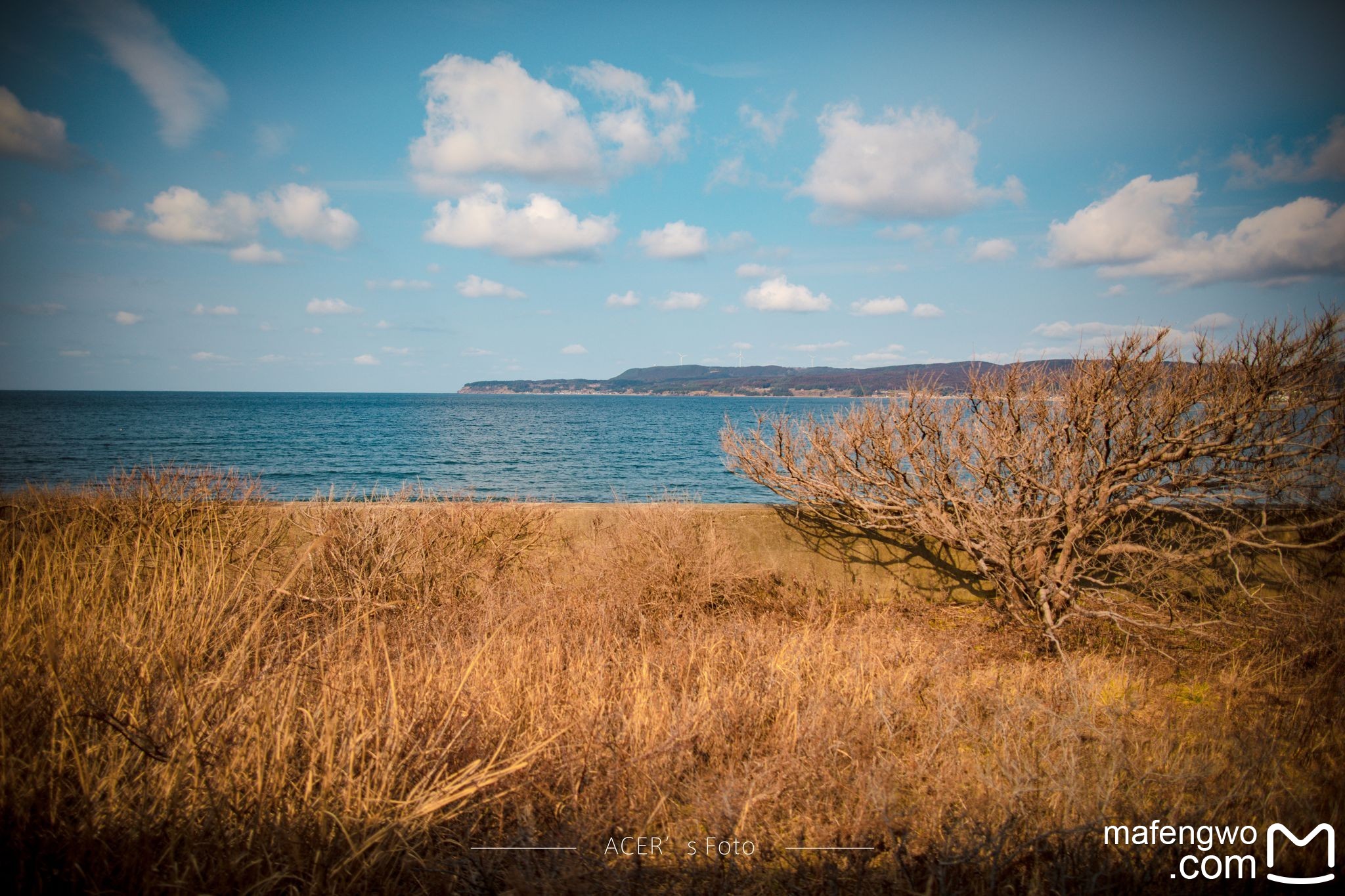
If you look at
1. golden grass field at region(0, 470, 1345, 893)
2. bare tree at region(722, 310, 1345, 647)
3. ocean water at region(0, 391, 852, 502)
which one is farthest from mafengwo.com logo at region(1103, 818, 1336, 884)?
ocean water at region(0, 391, 852, 502)

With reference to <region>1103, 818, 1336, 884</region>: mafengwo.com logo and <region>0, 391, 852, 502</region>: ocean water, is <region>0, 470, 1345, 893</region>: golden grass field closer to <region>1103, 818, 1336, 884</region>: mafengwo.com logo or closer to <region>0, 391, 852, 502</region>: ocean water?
<region>1103, 818, 1336, 884</region>: mafengwo.com logo

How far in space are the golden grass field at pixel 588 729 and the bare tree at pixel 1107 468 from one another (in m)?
0.66

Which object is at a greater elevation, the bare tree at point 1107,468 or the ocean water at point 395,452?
the bare tree at point 1107,468

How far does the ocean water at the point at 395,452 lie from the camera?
24.9m

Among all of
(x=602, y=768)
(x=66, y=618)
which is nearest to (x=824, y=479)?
(x=602, y=768)

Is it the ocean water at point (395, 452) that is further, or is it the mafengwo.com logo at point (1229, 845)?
the ocean water at point (395, 452)

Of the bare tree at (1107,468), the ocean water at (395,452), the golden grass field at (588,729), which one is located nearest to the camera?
the golden grass field at (588,729)

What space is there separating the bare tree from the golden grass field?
66 centimetres

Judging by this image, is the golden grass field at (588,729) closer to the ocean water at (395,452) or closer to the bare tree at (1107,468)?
the bare tree at (1107,468)

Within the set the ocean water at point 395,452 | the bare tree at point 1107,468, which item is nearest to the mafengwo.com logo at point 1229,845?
the bare tree at point 1107,468

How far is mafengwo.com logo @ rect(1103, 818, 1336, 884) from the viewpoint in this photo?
9.57 ft

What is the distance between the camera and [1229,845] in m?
3.12

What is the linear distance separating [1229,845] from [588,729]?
3257 millimetres

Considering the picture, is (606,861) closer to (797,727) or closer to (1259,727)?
(797,727)
